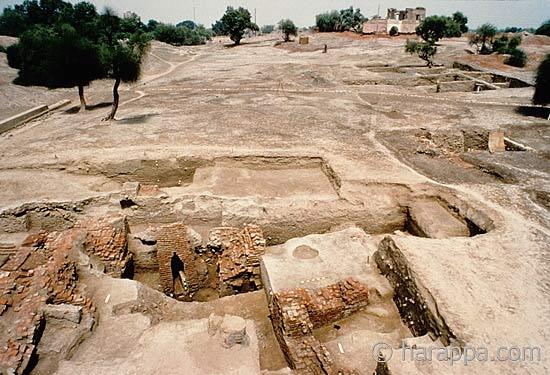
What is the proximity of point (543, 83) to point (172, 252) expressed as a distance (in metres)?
18.3

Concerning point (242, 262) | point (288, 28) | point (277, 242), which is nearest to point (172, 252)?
point (242, 262)

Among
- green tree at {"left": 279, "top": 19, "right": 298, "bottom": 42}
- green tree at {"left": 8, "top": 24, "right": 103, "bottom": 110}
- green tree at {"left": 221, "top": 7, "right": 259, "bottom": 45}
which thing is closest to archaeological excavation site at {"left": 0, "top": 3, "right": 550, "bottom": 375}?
green tree at {"left": 8, "top": 24, "right": 103, "bottom": 110}

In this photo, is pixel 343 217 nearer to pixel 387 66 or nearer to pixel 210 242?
pixel 210 242

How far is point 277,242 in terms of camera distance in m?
9.54

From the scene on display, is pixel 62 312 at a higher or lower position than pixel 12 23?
lower

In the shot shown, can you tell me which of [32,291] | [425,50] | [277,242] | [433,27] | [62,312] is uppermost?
[433,27]

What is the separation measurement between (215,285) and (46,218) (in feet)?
15.3

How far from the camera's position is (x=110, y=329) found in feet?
20.1

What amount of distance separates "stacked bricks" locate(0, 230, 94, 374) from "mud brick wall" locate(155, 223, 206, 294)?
175cm

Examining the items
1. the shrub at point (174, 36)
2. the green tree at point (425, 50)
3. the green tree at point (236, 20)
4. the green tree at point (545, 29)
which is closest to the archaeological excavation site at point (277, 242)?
the green tree at point (425, 50)

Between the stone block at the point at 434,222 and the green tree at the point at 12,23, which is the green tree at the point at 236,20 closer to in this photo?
the green tree at the point at 12,23

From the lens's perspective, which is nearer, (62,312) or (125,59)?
(62,312)

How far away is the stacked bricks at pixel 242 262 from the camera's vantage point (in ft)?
26.2

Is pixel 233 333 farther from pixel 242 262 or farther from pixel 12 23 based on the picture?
pixel 12 23
